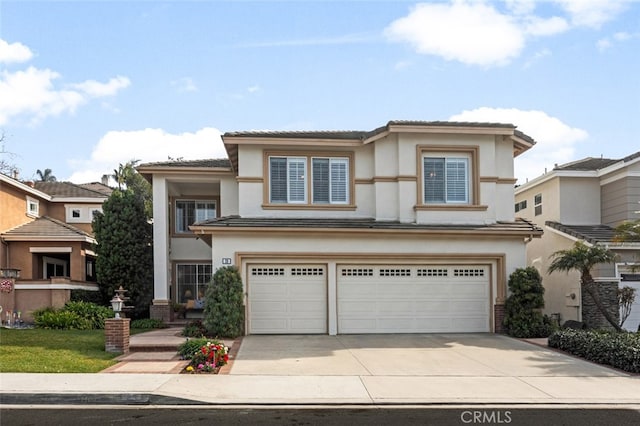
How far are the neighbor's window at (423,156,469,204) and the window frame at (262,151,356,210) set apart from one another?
92.2 inches

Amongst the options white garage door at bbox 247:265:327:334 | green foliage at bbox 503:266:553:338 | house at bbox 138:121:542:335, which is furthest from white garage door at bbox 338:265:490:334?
green foliage at bbox 503:266:553:338

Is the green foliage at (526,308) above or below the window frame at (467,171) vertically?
below

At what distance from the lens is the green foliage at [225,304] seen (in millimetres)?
16031

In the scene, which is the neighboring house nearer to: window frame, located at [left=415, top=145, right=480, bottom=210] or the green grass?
window frame, located at [left=415, top=145, right=480, bottom=210]

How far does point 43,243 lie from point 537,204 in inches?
752

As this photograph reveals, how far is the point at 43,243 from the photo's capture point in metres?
23.4

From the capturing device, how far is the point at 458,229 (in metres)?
17.8

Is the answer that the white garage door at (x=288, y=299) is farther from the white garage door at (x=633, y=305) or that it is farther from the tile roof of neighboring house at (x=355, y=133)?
the white garage door at (x=633, y=305)

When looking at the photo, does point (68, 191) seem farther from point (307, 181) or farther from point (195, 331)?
point (195, 331)

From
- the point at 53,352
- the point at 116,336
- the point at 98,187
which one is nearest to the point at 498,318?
the point at 116,336

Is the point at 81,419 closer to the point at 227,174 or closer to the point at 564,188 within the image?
the point at 227,174

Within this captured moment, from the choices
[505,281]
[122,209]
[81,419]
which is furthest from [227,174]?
[81,419]

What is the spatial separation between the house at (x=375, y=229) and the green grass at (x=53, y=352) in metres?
4.08

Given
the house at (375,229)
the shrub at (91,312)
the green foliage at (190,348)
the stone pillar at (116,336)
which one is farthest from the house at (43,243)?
the green foliage at (190,348)
